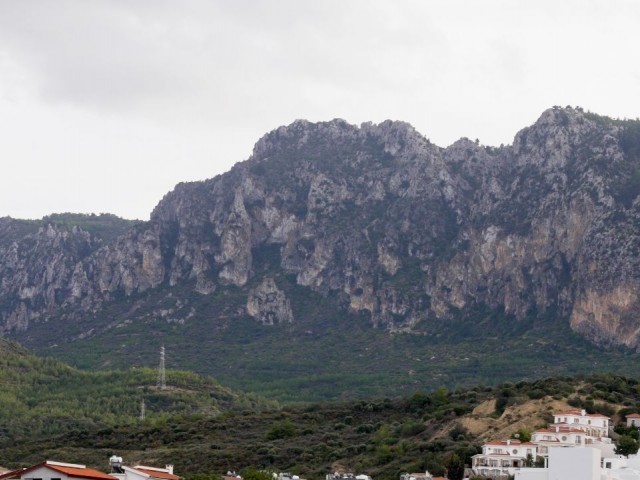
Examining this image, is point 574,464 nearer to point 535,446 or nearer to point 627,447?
point 535,446

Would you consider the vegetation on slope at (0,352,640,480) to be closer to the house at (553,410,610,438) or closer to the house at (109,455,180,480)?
the house at (553,410,610,438)

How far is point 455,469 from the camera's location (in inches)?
3733

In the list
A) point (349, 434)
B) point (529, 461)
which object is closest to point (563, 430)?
point (529, 461)

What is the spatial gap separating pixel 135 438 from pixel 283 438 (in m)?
15.4

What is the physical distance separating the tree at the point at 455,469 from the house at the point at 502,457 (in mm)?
757

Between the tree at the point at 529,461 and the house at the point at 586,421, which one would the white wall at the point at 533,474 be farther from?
the house at the point at 586,421

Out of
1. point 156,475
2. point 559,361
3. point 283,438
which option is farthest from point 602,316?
point 156,475

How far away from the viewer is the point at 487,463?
93.7 metres

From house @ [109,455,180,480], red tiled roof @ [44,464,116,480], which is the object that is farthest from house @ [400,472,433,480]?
red tiled roof @ [44,464,116,480]

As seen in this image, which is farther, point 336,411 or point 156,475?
point 336,411

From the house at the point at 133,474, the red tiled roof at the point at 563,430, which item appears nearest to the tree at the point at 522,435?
the red tiled roof at the point at 563,430

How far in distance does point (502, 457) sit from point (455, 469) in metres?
3.10

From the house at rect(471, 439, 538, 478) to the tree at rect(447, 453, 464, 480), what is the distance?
76 cm

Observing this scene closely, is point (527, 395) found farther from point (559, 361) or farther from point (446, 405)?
point (559, 361)
